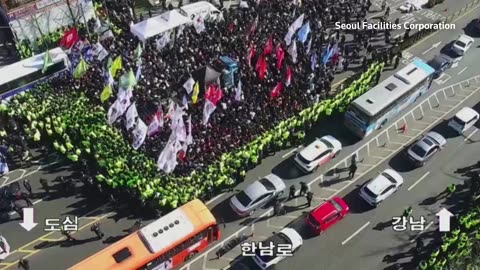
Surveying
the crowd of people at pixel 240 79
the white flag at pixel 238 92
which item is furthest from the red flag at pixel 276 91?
the white flag at pixel 238 92

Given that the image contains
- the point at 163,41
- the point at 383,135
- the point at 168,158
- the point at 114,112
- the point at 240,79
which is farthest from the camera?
the point at 163,41

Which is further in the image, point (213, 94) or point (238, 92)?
point (238, 92)

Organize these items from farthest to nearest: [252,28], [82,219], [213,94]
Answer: [252,28] < [213,94] < [82,219]

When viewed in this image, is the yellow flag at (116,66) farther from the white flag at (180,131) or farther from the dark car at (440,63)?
the dark car at (440,63)

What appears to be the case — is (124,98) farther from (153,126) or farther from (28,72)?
(28,72)

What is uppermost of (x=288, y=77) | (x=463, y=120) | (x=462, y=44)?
(x=288, y=77)

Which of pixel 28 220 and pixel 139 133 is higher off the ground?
pixel 139 133

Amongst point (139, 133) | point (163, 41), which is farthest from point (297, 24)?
point (139, 133)

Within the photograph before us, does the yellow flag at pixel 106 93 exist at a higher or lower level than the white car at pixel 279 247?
higher
